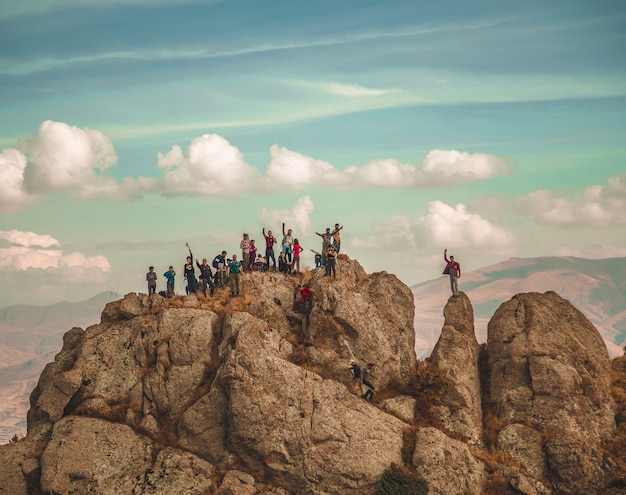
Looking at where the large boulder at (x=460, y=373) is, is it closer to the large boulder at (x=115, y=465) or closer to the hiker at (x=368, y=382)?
the hiker at (x=368, y=382)

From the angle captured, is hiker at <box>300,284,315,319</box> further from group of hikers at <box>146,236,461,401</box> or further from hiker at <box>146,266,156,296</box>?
hiker at <box>146,266,156,296</box>

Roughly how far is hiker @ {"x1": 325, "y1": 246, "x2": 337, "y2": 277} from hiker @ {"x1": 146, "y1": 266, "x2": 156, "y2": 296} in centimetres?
1546

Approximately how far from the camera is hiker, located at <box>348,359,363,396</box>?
53.9 metres

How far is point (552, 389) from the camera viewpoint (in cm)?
5625

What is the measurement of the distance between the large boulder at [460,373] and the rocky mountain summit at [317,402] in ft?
0.37

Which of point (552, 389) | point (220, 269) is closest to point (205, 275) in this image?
point (220, 269)

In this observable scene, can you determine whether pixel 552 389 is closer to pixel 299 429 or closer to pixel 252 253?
pixel 299 429

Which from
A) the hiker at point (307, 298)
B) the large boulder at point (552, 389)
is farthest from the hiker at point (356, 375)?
the large boulder at point (552, 389)

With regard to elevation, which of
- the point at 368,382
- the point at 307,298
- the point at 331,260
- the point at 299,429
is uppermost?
the point at 331,260

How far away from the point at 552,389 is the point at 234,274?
91.0ft

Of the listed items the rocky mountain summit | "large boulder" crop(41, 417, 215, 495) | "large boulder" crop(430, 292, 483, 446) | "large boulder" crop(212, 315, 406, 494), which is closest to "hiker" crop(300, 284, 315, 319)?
the rocky mountain summit

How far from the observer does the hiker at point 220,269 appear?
2527 inches

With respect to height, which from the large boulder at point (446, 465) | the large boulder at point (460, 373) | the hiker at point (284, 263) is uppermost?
the hiker at point (284, 263)

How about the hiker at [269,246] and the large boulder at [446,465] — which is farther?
the hiker at [269,246]
